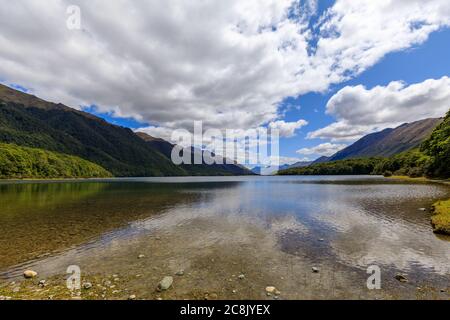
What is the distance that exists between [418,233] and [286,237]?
49.3 feet

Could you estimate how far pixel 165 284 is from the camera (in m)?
14.6

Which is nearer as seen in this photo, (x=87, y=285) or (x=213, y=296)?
(x=213, y=296)

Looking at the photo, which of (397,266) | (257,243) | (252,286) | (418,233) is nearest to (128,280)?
(252,286)

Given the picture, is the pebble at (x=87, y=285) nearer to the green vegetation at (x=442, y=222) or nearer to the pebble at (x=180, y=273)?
the pebble at (x=180, y=273)

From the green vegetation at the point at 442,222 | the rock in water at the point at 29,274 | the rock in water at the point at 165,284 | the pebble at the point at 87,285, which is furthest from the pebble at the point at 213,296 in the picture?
the green vegetation at the point at 442,222

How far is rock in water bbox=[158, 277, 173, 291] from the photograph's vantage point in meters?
14.3

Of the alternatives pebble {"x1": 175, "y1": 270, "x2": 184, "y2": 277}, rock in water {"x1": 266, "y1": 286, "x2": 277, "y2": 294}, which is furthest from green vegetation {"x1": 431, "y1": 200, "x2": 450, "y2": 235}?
pebble {"x1": 175, "y1": 270, "x2": 184, "y2": 277}

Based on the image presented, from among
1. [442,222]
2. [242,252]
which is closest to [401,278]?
[242,252]

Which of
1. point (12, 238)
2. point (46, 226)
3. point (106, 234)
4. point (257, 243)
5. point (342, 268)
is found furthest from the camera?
point (46, 226)

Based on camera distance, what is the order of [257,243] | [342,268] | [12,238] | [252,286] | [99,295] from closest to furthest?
[99,295] < [252,286] < [342,268] < [257,243] < [12,238]

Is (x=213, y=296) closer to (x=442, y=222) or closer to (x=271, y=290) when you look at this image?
(x=271, y=290)
